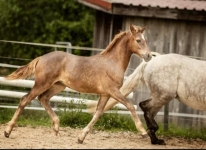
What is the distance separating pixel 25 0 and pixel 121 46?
1404 centimetres

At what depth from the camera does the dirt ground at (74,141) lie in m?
9.42

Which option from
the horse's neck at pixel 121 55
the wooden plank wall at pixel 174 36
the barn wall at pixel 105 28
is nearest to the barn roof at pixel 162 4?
the wooden plank wall at pixel 174 36

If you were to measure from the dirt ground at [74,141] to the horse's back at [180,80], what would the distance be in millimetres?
850

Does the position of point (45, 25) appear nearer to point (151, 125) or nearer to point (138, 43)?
point (151, 125)

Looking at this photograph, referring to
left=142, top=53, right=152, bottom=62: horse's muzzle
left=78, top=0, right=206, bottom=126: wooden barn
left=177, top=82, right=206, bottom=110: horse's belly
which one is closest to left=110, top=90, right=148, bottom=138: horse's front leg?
left=142, top=53, right=152, bottom=62: horse's muzzle

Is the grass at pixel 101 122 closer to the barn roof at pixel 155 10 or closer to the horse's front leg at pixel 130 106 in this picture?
the horse's front leg at pixel 130 106

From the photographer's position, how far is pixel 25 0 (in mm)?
23578

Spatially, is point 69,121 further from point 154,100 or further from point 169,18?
point 169,18

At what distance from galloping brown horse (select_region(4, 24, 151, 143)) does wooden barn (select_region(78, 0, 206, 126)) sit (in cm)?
392

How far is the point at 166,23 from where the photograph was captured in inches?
576

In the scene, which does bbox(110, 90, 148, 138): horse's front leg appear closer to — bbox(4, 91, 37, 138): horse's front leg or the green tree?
bbox(4, 91, 37, 138): horse's front leg

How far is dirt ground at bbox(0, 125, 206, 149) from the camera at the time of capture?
942 cm

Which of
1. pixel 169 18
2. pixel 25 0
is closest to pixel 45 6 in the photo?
pixel 25 0

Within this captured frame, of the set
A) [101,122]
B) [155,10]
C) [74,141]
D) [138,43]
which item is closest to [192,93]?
[138,43]
